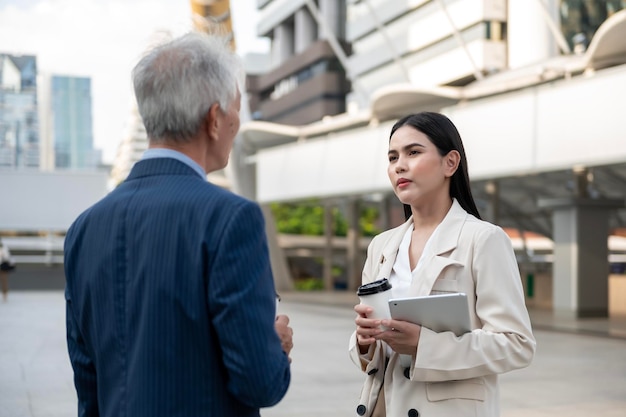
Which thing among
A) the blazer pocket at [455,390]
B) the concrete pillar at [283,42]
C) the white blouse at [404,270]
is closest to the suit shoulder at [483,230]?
the white blouse at [404,270]

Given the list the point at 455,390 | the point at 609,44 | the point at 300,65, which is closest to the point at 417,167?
the point at 455,390

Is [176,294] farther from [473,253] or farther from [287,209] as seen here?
[287,209]

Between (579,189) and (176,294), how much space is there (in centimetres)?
2229

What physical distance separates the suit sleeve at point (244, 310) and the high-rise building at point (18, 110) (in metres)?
40.9

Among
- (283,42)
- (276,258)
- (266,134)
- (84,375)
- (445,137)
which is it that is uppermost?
(283,42)

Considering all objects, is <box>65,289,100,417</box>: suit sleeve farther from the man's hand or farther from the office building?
the office building

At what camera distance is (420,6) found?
5559cm

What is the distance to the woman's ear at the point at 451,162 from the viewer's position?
3.17 meters

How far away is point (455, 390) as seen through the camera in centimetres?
294

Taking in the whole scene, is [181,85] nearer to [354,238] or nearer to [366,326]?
[366,326]

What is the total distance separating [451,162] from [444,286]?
45 centimetres

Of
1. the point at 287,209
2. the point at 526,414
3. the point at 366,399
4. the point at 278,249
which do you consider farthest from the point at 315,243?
the point at 366,399

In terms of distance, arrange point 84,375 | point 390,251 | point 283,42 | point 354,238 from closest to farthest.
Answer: point 84,375 → point 390,251 → point 354,238 → point 283,42

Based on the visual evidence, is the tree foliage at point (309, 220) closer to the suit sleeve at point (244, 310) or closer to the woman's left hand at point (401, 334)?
the woman's left hand at point (401, 334)
